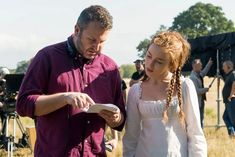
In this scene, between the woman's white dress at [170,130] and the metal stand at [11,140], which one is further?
the metal stand at [11,140]

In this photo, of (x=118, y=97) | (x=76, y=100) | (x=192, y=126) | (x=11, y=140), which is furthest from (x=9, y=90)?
(x=76, y=100)

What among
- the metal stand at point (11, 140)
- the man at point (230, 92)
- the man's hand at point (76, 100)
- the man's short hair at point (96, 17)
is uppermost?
the man's short hair at point (96, 17)

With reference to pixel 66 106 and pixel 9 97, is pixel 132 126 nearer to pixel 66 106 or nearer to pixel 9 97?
pixel 66 106

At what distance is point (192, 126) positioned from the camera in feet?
9.96

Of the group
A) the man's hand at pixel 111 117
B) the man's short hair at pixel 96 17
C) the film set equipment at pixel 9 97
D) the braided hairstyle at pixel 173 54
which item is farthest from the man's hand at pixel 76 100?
the film set equipment at pixel 9 97

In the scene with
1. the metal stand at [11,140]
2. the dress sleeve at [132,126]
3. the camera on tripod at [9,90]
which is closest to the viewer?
the dress sleeve at [132,126]

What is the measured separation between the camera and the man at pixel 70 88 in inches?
112

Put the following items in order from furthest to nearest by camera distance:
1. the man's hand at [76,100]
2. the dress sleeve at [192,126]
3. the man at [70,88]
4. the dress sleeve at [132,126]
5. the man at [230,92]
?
the man at [230,92]
the dress sleeve at [132,126]
the dress sleeve at [192,126]
the man at [70,88]
the man's hand at [76,100]

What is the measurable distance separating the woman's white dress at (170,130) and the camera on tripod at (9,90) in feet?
17.4

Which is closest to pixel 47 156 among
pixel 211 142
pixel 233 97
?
pixel 211 142

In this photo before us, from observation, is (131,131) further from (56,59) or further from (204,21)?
(204,21)

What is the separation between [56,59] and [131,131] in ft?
2.19

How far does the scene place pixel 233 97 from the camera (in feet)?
35.5

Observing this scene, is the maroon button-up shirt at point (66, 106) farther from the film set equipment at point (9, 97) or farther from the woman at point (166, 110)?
the film set equipment at point (9, 97)
